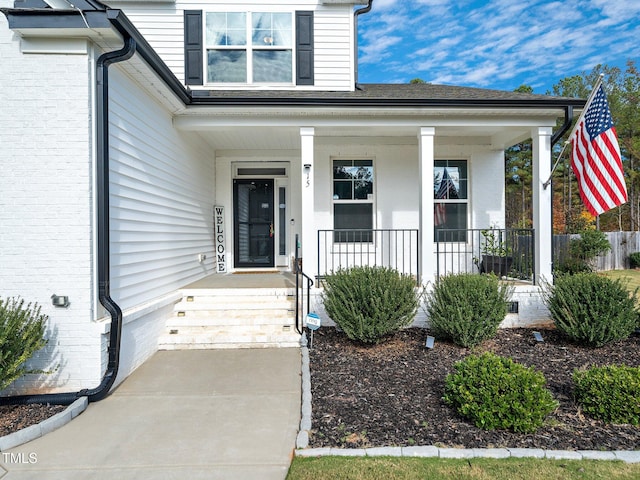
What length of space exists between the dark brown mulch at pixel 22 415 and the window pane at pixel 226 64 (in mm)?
5731

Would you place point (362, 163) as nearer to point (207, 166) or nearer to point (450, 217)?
point (450, 217)

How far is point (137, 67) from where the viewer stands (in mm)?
3947

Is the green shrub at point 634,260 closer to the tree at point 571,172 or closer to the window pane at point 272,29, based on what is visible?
the tree at point 571,172

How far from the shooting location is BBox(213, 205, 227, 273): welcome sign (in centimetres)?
755

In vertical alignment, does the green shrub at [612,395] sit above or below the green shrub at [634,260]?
below

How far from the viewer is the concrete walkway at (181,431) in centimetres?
244

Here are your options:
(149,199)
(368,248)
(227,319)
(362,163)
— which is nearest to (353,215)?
(368,248)

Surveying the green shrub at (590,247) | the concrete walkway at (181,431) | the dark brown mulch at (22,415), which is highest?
the green shrub at (590,247)

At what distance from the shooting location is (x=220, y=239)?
7.58m

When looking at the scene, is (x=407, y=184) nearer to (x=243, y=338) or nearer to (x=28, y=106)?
(x=243, y=338)

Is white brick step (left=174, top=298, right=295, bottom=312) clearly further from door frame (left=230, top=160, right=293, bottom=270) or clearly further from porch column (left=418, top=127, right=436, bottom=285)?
door frame (left=230, top=160, right=293, bottom=270)

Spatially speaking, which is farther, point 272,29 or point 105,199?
point 272,29

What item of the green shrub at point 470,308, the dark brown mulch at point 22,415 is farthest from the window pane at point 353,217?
the dark brown mulch at point 22,415

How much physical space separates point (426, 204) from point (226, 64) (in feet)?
14.8
